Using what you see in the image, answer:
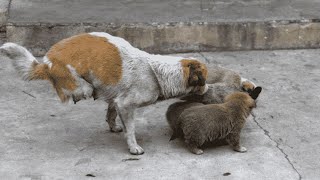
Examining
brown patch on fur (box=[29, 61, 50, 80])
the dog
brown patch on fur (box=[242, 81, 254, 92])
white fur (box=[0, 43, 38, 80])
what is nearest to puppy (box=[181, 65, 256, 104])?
brown patch on fur (box=[242, 81, 254, 92])

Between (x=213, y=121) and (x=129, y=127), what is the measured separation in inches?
24.4

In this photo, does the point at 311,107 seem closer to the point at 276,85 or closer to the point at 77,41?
the point at 276,85

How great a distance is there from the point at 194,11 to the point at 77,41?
2918 millimetres

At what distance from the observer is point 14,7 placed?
7.45 meters

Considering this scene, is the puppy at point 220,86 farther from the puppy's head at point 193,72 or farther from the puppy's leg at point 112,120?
the puppy's leg at point 112,120

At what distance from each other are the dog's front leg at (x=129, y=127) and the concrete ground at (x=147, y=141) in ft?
0.21

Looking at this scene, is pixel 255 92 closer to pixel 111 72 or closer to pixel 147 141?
pixel 147 141

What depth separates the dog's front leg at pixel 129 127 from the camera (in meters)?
4.75

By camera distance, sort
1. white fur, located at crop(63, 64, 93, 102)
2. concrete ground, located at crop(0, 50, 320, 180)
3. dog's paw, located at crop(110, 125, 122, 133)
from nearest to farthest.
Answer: concrete ground, located at crop(0, 50, 320, 180) → white fur, located at crop(63, 64, 93, 102) → dog's paw, located at crop(110, 125, 122, 133)

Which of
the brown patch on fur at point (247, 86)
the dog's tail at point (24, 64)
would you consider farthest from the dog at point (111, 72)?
the brown patch on fur at point (247, 86)

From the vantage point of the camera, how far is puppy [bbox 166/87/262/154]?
4.71 metres

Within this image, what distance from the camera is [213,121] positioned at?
4.72 meters

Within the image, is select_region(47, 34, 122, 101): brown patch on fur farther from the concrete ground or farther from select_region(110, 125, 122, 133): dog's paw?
select_region(110, 125, 122, 133): dog's paw

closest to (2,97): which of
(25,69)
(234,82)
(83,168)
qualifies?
(25,69)
